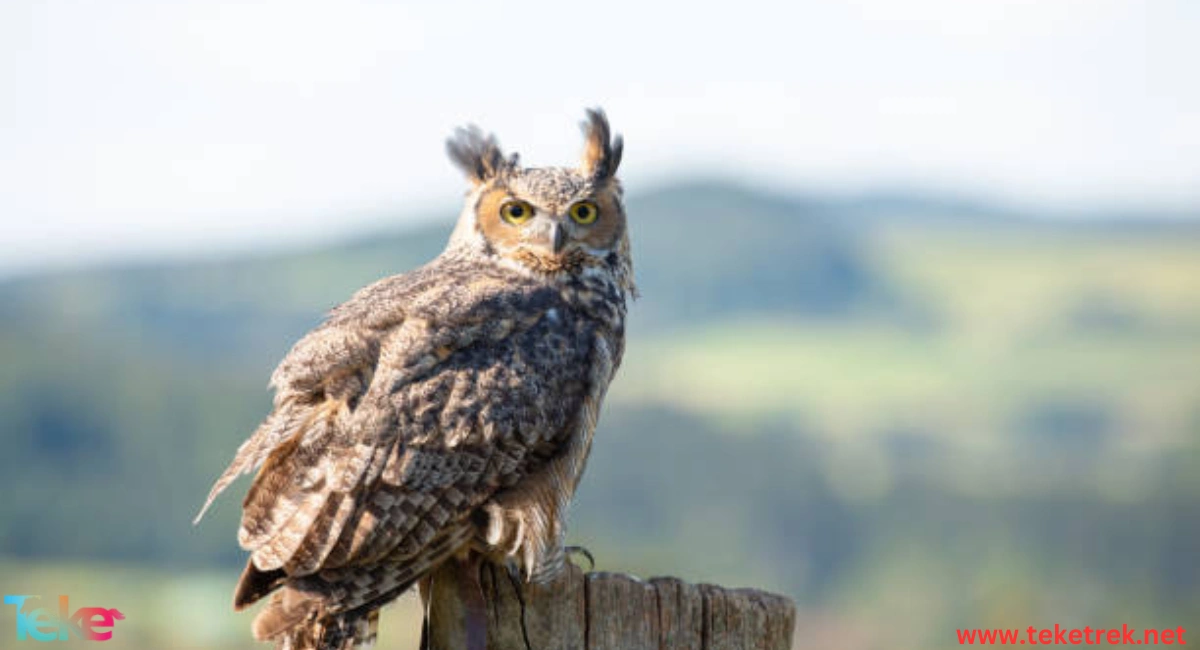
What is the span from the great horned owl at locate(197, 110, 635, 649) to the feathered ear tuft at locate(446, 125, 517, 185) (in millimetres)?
696

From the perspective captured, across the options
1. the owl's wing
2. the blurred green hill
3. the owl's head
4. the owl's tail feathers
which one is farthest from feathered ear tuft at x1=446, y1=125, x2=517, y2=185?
the blurred green hill

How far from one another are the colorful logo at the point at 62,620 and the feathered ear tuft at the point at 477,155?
104 inches

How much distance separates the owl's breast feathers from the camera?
21.1 ft

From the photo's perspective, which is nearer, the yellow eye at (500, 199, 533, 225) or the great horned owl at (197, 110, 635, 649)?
the great horned owl at (197, 110, 635, 649)

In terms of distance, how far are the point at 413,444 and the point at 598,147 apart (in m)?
2.05

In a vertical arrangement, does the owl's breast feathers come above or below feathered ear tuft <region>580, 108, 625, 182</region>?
below

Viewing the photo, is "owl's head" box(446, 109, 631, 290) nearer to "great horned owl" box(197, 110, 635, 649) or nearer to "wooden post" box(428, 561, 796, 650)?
"great horned owl" box(197, 110, 635, 649)

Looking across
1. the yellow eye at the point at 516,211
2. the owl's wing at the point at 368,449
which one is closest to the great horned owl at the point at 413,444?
the owl's wing at the point at 368,449

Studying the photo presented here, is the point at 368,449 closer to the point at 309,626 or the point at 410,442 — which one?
the point at 410,442

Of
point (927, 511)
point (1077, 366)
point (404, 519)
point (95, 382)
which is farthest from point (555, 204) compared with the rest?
point (1077, 366)

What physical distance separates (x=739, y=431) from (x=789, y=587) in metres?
35.9

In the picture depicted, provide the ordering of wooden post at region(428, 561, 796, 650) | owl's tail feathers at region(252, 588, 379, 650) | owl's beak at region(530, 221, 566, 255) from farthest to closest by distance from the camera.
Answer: owl's beak at region(530, 221, 566, 255) < owl's tail feathers at region(252, 588, 379, 650) < wooden post at region(428, 561, 796, 650)

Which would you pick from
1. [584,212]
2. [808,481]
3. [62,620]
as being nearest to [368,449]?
[62,620]

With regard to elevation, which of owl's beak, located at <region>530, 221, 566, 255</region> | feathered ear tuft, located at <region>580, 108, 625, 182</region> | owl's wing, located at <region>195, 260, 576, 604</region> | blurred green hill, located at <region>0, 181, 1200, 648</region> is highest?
blurred green hill, located at <region>0, 181, 1200, 648</region>
